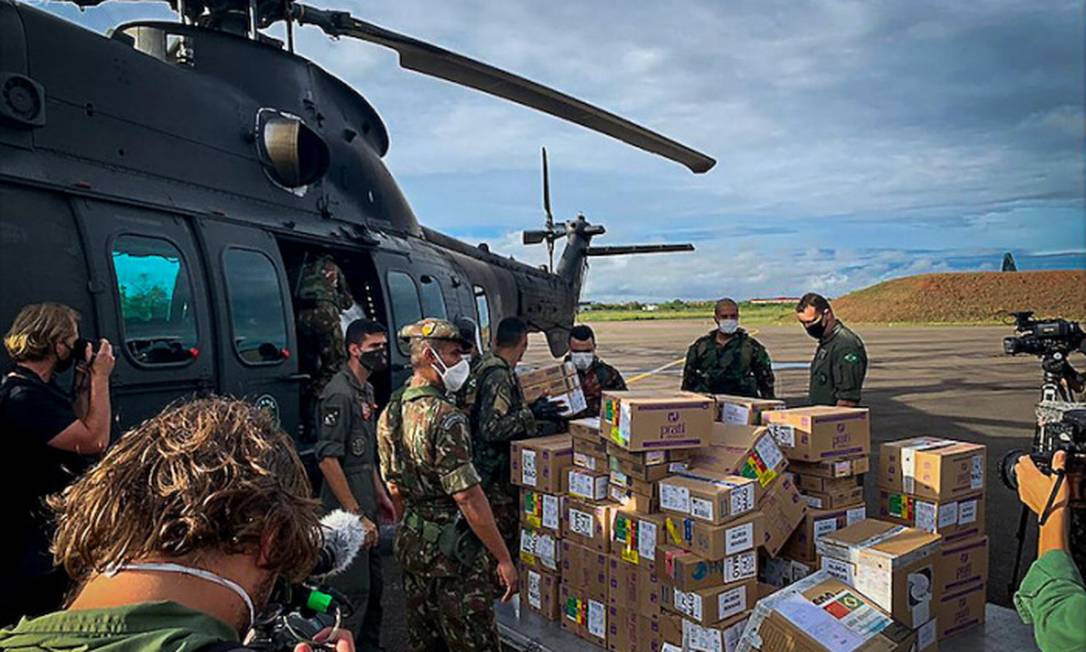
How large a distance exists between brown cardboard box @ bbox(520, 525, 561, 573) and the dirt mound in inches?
1964

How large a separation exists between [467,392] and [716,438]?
1.54 m

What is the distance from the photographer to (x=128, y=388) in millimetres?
3635

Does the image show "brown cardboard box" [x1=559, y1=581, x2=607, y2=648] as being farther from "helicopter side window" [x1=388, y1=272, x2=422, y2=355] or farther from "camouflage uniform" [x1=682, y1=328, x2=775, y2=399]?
"camouflage uniform" [x1=682, y1=328, x2=775, y2=399]

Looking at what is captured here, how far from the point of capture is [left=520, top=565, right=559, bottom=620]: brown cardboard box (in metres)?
3.92

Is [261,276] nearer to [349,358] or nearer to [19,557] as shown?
[349,358]

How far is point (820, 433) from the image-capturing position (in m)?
3.65

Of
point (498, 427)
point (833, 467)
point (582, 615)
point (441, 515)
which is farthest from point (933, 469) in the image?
point (441, 515)

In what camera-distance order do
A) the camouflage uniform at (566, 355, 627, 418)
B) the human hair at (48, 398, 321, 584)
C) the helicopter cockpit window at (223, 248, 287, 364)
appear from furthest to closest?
1. the camouflage uniform at (566, 355, 627, 418)
2. the helicopter cockpit window at (223, 248, 287, 364)
3. the human hair at (48, 398, 321, 584)

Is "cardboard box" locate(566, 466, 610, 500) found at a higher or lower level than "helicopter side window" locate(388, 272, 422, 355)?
lower

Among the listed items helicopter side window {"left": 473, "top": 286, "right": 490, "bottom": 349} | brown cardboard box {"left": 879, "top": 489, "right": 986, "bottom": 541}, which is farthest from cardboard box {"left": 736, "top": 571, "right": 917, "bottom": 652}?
helicopter side window {"left": 473, "top": 286, "right": 490, "bottom": 349}

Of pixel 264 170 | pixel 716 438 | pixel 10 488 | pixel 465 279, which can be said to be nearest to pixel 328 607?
pixel 10 488

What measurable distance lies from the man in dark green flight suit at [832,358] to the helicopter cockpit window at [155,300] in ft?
14.5

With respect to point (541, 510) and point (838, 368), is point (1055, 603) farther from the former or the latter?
point (838, 368)

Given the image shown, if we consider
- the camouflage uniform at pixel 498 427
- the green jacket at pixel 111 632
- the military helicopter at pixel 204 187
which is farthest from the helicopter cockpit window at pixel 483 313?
the green jacket at pixel 111 632
